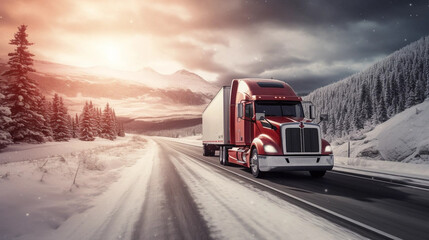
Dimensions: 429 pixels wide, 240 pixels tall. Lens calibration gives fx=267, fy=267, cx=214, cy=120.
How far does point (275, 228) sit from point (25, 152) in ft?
102

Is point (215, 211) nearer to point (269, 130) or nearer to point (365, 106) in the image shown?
point (269, 130)

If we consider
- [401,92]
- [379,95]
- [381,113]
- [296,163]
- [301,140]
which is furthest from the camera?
[401,92]

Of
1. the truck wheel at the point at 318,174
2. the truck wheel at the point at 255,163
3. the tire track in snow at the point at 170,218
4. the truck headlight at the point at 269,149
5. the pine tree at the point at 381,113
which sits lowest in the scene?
the truck wheel at the point at 318,174

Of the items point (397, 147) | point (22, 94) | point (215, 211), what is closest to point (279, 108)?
point (215, 211)

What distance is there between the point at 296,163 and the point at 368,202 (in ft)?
10.6

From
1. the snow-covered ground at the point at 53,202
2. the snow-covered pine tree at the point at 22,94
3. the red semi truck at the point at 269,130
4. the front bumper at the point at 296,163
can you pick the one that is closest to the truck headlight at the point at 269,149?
the red semi truck at the point at 269,130

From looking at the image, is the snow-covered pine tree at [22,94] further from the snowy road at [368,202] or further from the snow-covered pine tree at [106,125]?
the snow-covered pine tree at [106,125]

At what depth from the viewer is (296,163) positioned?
31.4ft

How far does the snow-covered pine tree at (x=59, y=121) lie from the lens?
50.9 m

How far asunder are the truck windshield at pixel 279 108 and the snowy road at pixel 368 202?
3007 millimetres

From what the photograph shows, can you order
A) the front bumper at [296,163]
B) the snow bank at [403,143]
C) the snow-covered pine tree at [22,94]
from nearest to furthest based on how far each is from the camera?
the front bumper at [296,163] < the snow bank at [403,143] < the snow-covered pine tree at [22,94]

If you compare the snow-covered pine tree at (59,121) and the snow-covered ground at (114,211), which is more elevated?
the snow-covered pine tree at (59,121)

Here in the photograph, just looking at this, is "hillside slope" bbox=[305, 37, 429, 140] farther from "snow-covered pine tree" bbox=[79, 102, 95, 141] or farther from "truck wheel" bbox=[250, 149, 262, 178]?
"snow-covered pine tree" bbox=[79, 102, 95, 141]

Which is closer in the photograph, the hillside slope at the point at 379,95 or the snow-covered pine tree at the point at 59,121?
the snow-covered pine tree at the point at 59,121
